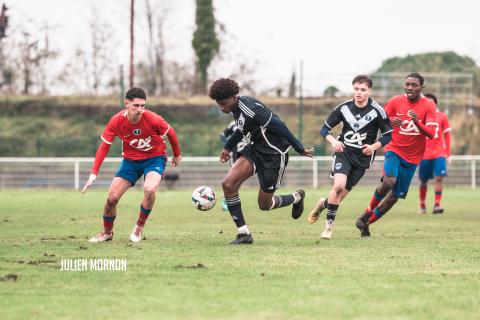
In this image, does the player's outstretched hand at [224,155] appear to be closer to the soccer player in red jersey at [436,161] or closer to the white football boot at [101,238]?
the white football boot at [101,238]

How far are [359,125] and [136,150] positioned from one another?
9.20 ft

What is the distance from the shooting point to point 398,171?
13070 millimetres

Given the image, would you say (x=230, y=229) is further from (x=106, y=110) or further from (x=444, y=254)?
(x=106, y=110)

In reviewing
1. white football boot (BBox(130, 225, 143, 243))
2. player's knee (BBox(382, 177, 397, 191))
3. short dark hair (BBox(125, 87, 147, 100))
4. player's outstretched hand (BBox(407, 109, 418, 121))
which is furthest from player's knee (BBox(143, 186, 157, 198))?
player's outstretched hand (BBox(407, 109, 418, 121))

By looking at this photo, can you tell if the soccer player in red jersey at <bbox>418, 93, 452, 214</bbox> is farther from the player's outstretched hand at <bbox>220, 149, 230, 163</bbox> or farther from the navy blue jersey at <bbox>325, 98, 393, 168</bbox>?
the player's outstretched hand at <bbox>220, 149, 230, 163</bbox>

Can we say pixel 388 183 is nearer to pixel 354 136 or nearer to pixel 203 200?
pixel 354 136

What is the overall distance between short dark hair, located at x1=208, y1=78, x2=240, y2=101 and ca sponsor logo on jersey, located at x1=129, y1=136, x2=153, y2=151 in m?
1.11

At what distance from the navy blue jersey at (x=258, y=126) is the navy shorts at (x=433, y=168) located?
29.3 ft

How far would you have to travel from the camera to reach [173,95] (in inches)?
2026

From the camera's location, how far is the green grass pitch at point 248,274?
251 inches

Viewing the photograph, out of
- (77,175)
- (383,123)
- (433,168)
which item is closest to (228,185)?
(383,123)

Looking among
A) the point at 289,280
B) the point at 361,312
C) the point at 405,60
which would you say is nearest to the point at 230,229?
the point at 289,280

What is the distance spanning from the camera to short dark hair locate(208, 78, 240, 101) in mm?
10688

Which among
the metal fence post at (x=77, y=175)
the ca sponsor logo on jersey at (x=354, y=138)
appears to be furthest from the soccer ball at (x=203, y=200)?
the metal fence post at (x=77, y=175)
